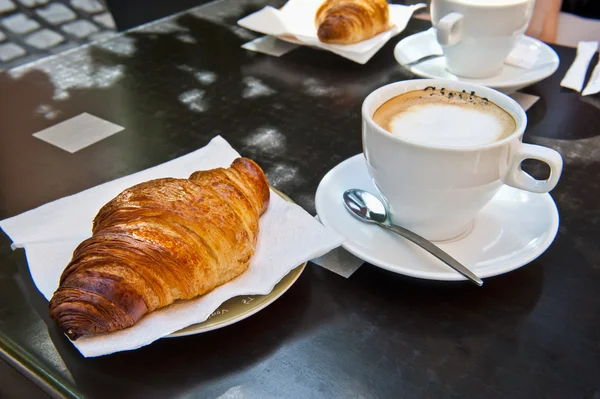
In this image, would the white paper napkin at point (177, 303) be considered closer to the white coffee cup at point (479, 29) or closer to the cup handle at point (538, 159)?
the cup handle at point (538, 159)

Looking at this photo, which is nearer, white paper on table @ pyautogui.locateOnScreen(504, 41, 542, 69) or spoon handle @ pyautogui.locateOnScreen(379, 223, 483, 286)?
spoon handle @ pyautogui.locateOnScreen(379, 223, 483, 286)

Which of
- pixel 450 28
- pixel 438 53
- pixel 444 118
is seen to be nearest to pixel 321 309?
pixel 444 118

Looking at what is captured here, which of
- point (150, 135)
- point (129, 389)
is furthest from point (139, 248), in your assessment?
point (150, 135)

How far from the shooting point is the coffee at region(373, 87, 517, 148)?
22.7 inches

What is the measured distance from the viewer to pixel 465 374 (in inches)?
18.5

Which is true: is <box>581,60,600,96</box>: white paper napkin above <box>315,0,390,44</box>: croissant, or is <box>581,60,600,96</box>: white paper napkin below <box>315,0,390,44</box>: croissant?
below

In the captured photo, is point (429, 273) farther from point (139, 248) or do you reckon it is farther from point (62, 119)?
point (62, 119)

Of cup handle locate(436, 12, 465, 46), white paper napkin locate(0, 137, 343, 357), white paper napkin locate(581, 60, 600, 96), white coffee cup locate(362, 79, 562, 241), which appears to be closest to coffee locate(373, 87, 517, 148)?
white coffee cup locate(362, 79, 562, 241)

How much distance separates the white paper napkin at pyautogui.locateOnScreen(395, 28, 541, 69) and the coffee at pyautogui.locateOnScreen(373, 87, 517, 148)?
39cm

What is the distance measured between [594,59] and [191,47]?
0.79 m

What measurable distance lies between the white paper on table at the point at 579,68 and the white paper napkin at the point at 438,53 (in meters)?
0.06

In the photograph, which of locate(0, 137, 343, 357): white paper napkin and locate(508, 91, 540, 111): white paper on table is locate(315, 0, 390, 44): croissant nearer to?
locate(508, 91, 540, 111): white paper on table

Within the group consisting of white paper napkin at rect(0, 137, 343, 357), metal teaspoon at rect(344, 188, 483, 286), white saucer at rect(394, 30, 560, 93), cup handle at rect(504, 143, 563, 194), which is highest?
cup handle at rect(504, 143, 563, 194)

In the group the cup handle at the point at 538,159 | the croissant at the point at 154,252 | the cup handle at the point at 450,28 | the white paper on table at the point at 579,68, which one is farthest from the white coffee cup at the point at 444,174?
the white paper on table at the point at 579,68
